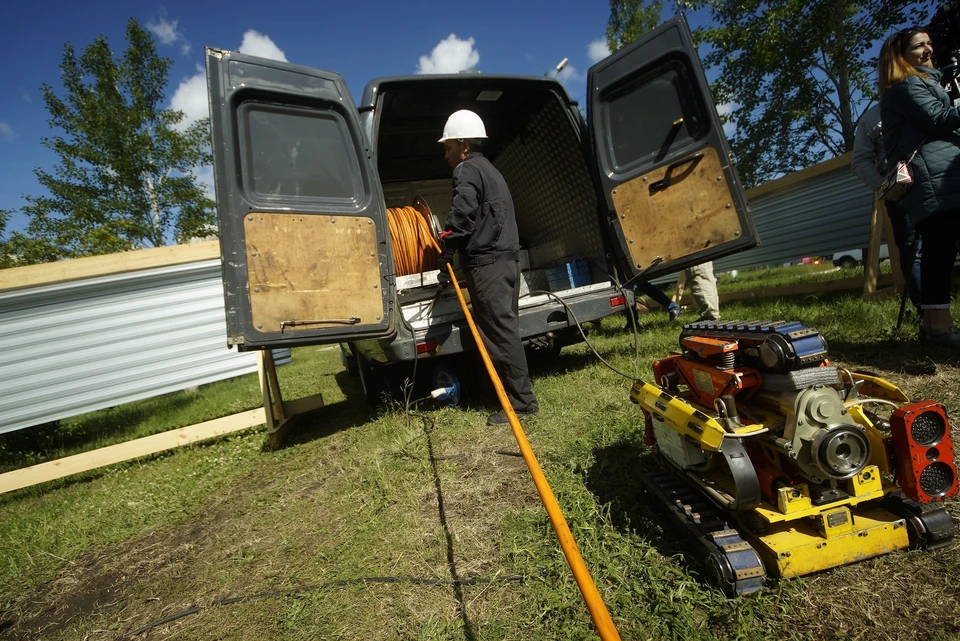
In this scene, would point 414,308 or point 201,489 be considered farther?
point 414,308

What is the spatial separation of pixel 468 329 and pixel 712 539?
8.63 ft

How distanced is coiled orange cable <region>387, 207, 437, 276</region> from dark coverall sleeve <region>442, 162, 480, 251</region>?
4.08 feet

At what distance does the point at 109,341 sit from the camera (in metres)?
5.16

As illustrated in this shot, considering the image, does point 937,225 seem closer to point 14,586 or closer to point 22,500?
point 14,586

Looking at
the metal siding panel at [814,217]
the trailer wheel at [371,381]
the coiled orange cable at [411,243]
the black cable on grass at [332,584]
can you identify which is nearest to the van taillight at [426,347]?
the coiled orange cable at [411,243]

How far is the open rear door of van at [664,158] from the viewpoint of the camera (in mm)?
3699

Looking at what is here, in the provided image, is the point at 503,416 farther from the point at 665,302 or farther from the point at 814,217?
the point at 814,217

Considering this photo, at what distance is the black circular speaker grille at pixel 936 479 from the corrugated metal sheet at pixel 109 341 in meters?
5.90

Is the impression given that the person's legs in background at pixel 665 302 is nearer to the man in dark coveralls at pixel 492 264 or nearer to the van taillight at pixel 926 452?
the man in dark coveralls at pixel 492 264

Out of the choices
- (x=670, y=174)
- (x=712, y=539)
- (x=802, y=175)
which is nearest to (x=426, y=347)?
(x=670, y=174)

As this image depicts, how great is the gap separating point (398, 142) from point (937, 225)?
534 centimetres

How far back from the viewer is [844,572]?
1.60 meters

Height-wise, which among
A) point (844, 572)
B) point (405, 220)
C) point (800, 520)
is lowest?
point (844, 572)

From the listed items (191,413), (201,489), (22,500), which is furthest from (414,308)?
(191,413)
